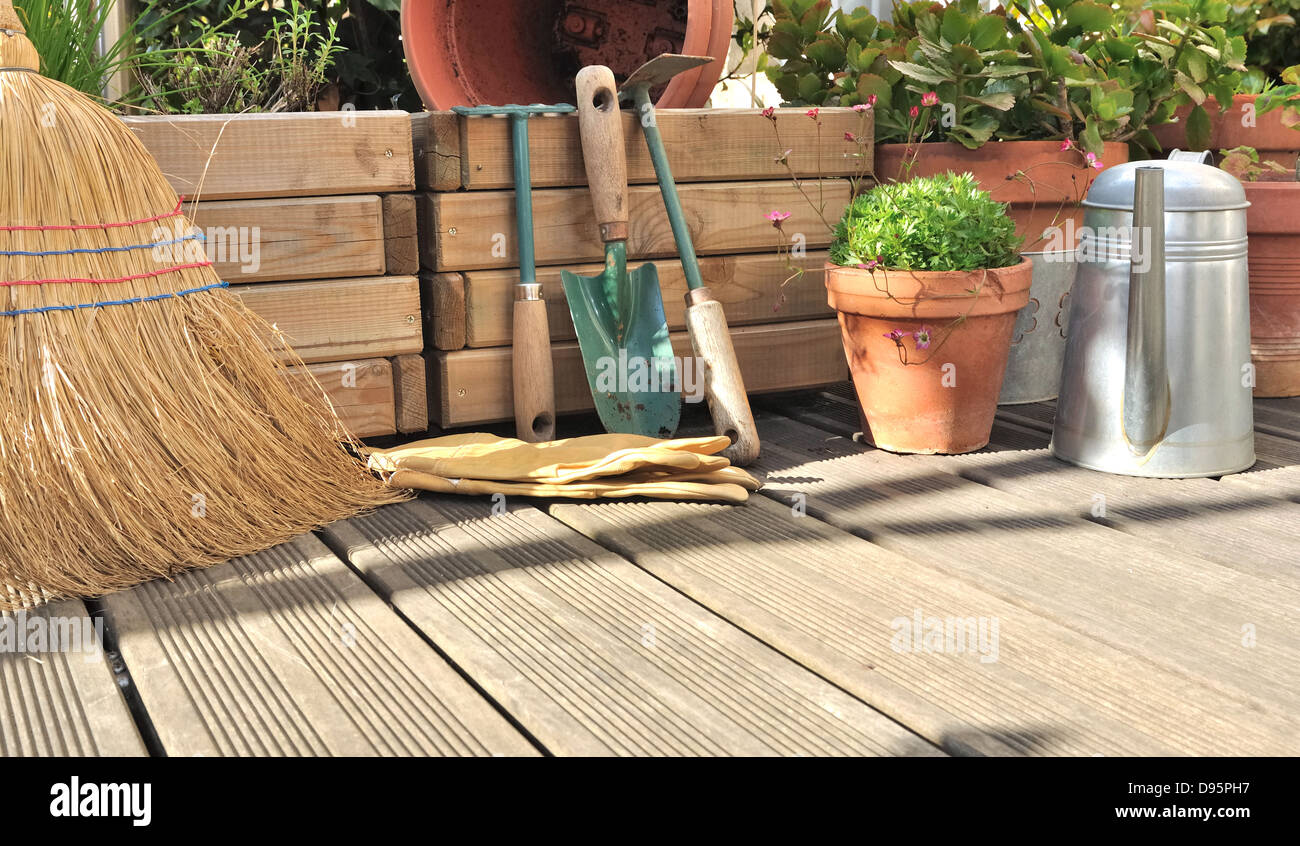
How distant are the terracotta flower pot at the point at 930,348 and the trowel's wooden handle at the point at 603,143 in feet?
1.43

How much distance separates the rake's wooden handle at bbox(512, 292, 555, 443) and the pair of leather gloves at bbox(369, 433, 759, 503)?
0.39ft

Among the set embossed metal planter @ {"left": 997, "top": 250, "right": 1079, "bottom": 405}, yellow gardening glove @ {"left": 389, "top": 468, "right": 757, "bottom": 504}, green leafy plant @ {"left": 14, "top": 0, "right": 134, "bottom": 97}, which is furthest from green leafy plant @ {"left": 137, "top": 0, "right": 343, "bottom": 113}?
embossed metal planter @ {"left": 997, "top": 250, "right": 1079, "bottom": 405}

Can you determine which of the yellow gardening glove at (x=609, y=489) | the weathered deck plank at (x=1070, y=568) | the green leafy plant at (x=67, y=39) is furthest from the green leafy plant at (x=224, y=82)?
the weathered deck plank at (x=1070, y=568)

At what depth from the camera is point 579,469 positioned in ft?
6.73

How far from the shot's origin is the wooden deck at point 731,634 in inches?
49.3

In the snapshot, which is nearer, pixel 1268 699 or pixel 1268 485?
pixel 1268 699

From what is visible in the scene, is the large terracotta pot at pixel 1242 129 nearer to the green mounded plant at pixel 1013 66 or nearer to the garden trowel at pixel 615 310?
the green mounded plant at pixel 1013 66

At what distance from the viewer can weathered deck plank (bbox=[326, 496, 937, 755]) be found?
4.08 ft

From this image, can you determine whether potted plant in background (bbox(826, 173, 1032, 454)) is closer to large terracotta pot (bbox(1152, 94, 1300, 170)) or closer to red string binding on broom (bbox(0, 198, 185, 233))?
large terracotta pot (bbox(1152, 94, 1300, 170))

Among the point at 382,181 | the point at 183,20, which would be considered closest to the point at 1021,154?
the point at 382,181

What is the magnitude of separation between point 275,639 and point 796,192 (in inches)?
59.3

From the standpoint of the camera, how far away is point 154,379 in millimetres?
1781

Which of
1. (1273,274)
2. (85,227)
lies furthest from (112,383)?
(1273,274)
